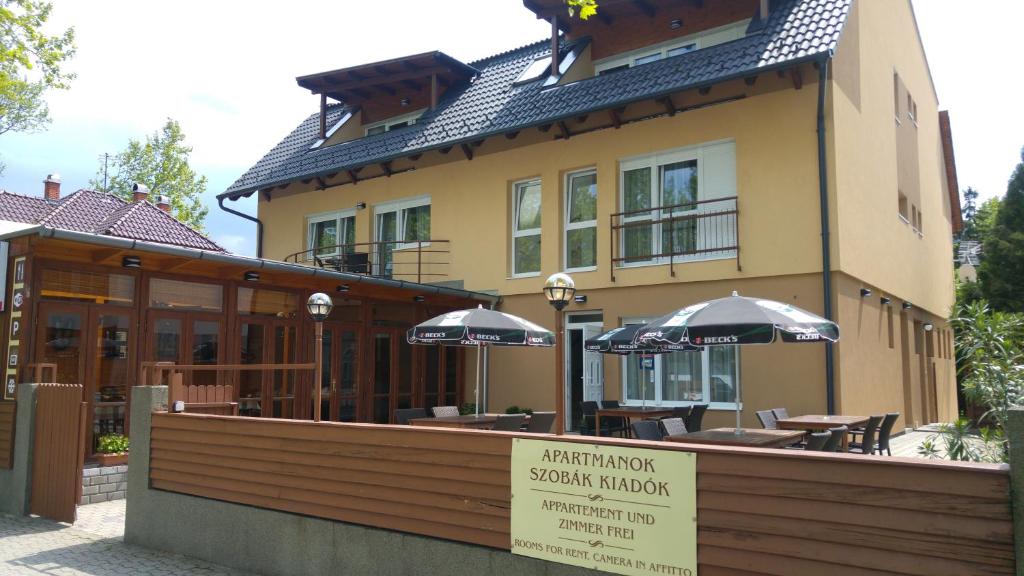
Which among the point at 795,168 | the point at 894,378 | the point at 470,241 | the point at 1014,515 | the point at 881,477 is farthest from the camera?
the point at 470,241

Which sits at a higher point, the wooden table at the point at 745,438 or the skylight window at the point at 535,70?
the skylight window at the point at 535,70

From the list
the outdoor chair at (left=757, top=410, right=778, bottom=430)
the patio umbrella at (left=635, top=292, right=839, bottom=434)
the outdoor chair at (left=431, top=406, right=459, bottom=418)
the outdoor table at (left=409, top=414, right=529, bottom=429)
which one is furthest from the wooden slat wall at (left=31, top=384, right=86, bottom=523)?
the outdoor chair at (left=757, top=410, right=778, bottom=430)

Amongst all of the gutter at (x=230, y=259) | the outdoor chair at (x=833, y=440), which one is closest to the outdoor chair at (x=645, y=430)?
the outdoor chair at (x=833, y=440)

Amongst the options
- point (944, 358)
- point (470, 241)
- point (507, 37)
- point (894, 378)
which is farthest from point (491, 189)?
point (944, 358)

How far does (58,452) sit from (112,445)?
133cm

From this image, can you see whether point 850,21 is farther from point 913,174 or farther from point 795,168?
point 913,174

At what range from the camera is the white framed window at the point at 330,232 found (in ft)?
54.7

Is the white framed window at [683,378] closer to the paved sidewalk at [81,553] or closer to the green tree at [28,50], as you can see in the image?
the paved sidewalk at [81,553]

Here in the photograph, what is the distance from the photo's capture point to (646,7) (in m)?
13.5

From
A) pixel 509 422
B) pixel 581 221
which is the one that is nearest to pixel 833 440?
pixel 509 422

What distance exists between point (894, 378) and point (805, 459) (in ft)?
37.6

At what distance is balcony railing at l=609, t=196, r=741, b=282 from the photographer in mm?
11664

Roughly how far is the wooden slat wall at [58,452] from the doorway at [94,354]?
1.08 meters

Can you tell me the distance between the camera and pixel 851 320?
37.4 feet
